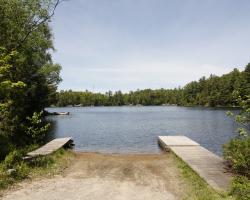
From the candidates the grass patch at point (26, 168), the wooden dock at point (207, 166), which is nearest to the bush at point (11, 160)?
the grass patch at point (26, 168)

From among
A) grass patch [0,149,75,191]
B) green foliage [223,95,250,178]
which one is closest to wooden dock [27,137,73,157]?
grass patch [0,149,75,191]

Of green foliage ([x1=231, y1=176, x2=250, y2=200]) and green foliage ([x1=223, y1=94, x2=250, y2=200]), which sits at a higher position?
green foliage ([x1=223, y1=94, x2=250, y2=200])

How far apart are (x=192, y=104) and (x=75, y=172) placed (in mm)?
177124

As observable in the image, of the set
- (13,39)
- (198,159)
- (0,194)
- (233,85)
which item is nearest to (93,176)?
(0,194)

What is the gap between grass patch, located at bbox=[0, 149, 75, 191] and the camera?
11962mm

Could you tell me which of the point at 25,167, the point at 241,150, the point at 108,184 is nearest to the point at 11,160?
the point at 25,167

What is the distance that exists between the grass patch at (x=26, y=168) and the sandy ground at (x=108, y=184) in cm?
43

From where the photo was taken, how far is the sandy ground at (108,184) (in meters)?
10.3

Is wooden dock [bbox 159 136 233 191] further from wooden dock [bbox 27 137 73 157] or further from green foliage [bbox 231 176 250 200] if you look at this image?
wooden dock [bbox 27 137 73 157]

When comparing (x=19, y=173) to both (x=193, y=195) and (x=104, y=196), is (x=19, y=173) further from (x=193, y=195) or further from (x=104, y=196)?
(x=193, y=195)

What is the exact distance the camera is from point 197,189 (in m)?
10.8

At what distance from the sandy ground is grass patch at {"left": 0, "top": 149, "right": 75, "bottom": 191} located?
426mm

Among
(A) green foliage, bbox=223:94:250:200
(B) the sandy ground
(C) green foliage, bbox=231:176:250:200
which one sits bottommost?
(B) the sandy ground

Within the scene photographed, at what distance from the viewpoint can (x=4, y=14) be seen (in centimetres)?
1830
